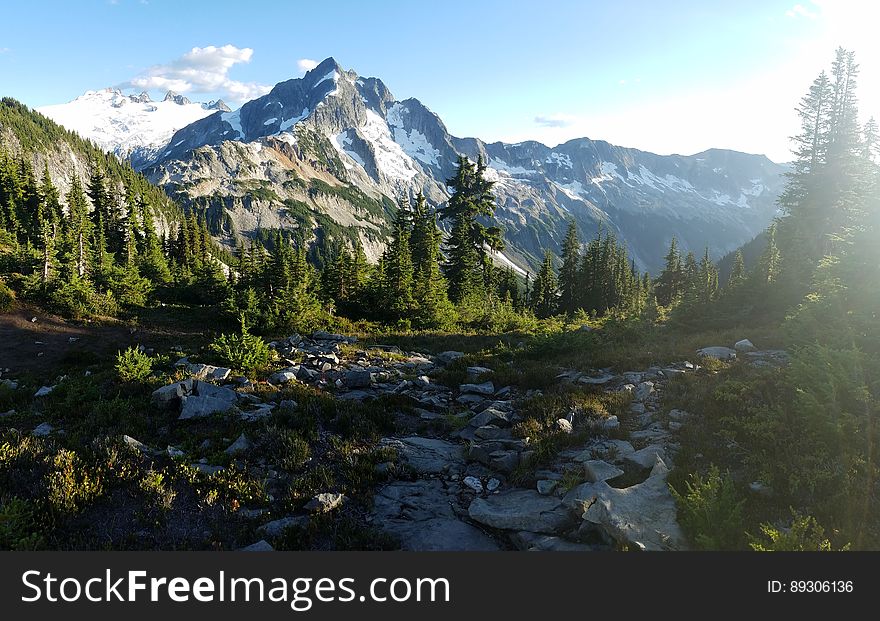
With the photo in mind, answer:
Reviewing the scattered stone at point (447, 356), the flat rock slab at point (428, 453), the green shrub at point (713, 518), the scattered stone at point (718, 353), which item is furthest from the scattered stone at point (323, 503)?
the scattered stone at point (718, 353)

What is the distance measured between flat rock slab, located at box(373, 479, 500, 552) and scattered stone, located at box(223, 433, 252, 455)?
9.70 feet

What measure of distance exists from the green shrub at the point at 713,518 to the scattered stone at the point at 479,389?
7279mm

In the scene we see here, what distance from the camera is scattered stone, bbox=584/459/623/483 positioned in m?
6.91

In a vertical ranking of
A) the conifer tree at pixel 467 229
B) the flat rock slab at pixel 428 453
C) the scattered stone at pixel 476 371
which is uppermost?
the conifer tree at pixel 467 229

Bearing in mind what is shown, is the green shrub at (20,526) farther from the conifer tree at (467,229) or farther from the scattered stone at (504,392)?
the conifer tree at (467,229)

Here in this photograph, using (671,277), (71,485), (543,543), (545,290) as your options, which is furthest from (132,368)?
(671,277)

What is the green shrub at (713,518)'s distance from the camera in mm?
5191

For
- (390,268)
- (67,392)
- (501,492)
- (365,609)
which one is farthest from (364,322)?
(365,609)

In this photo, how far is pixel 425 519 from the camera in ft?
21.2

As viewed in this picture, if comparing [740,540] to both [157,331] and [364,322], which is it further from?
[157,331]

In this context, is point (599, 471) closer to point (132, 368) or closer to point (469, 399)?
point (469, 399)

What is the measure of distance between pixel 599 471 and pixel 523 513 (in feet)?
5.39

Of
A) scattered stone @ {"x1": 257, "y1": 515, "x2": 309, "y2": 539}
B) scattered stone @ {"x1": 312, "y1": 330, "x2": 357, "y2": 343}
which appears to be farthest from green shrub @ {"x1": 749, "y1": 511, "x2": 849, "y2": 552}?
scattered stone @ {"x1": 312, "y1": 330, "x2": 357, "y2": 343}

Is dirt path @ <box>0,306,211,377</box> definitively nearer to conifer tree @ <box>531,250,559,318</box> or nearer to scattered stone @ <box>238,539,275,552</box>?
scattered stone @ <box>238,539,275,552</box>
